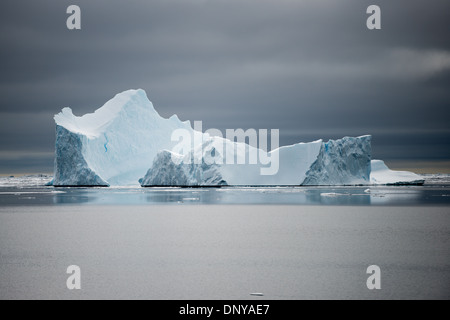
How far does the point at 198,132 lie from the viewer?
53875 mm

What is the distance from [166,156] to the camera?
41.8 metres

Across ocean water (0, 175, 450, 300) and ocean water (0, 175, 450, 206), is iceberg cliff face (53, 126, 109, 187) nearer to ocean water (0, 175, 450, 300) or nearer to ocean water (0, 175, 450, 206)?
ocean water (0, 175, 450, 206)

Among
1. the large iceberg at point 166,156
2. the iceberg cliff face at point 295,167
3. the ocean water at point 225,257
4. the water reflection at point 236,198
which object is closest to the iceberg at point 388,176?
the large iceberg at point 166,156

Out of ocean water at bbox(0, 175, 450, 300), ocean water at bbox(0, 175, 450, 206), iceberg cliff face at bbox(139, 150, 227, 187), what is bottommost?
ocean water at bbox(0, 175, 450, 206)

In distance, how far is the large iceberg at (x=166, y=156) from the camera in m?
41.1

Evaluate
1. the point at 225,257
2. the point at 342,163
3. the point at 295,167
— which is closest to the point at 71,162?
the point at 295,167

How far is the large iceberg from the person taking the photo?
4106cm

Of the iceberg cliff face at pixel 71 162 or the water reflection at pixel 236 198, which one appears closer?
the water reflection at pixel 236 198

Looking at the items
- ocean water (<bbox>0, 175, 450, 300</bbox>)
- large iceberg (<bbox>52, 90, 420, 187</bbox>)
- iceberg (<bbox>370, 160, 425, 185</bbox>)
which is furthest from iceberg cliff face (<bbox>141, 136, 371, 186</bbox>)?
ocean water (<bbox>0, 175, 450, 300</bbox>)

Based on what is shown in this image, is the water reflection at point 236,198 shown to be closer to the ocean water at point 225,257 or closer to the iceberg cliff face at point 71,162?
the iceberg cliff face at point 71,162

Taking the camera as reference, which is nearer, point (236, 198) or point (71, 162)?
point (236, 198)

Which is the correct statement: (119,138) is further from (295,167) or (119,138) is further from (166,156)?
(295,167)

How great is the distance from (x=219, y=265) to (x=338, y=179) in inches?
1351
